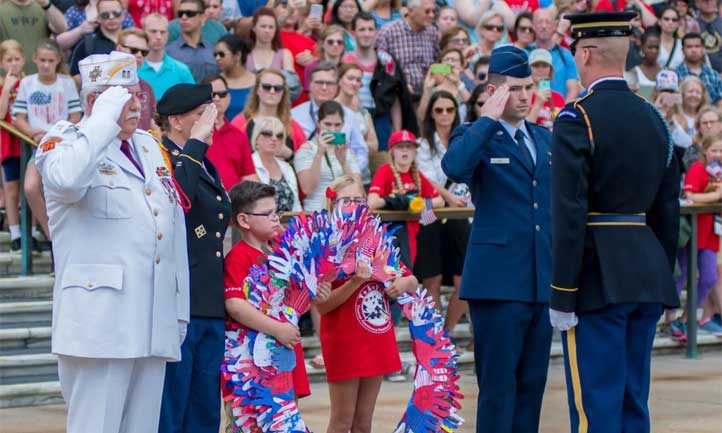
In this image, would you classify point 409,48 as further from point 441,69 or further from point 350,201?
point 350,201

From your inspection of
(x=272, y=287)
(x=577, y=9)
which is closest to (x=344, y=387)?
(x=272, y=287)

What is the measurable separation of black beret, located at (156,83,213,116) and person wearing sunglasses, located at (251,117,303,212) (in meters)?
3.06

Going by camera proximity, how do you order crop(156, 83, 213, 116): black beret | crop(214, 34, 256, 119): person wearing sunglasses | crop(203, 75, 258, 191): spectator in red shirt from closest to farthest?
crop(156, 83, 213, 116): black beret → crop(203, 75, 258, 191): spectator in red shirt → crop(214, 34, 256, 119): person wearing sunglasses

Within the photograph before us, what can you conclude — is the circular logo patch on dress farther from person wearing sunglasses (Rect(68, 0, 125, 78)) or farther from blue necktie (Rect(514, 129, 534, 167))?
person wearing sunglasses (Rect(68, 0, 125, 78))

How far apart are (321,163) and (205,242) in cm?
385

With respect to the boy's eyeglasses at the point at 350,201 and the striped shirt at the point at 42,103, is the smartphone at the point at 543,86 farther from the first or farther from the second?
the boy's eyeglasses at the point at 350,201

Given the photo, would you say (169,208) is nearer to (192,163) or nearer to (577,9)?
(192,163)

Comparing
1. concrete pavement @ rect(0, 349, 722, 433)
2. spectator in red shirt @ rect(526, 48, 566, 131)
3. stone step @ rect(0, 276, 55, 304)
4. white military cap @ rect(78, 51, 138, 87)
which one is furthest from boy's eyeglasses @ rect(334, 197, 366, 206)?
spectator in red shirt @ rect(526, 48, 566, 131)

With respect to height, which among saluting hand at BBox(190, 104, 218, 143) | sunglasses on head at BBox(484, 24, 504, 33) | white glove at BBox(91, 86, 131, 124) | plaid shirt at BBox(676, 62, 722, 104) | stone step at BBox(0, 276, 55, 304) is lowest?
stone step at BBox(0, 276, 55, 304)

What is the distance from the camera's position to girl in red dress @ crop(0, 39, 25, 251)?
10.2m

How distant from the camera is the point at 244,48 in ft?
37.2

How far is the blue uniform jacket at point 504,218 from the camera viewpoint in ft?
19.9

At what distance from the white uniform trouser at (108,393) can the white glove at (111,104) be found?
92 cm

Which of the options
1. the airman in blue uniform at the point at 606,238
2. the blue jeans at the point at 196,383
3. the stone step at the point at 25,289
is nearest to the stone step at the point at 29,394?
the stone step at the point at 25,289
